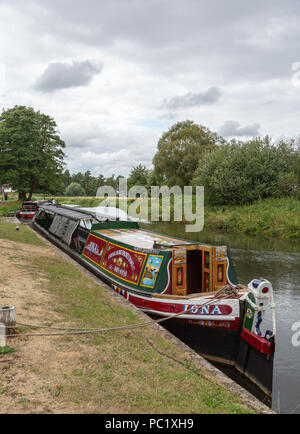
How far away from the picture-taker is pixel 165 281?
8.70m

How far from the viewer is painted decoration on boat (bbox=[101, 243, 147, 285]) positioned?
9477 mm

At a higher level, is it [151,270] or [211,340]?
[151,270]

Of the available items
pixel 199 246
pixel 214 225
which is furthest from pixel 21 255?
pixel 214 225

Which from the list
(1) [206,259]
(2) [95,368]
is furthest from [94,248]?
(2) [95,368]

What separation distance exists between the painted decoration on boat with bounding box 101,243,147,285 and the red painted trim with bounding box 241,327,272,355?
337cm

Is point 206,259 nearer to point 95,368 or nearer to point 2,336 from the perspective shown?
point 95,368

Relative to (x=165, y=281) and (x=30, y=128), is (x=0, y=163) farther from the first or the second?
(x=165, y=281)

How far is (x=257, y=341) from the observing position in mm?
6668

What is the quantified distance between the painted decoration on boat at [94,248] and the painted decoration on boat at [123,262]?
0.45 m

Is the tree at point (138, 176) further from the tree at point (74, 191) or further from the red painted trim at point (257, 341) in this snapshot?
the red painted trim at point (257, 341)

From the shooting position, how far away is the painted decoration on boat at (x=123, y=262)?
9477 millimetres

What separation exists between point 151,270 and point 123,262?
1.50 metres

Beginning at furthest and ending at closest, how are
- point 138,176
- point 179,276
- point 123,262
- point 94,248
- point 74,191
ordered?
point 74,191
point 138,176
point 94,248
point 123,262
point 179,276
